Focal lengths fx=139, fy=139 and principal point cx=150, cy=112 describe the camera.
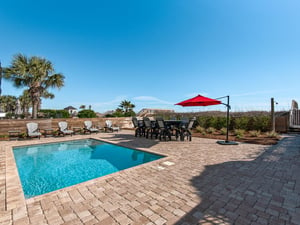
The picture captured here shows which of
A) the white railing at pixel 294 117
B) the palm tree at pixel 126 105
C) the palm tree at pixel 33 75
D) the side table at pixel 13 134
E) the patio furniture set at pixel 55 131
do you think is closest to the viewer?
the side table at pixel 13 134

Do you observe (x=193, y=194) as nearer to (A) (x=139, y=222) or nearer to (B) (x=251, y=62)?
(A) (x=139, y=222)

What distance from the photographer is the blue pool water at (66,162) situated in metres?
3.41

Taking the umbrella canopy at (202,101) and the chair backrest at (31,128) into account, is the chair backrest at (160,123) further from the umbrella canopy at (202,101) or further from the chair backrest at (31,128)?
the chair backrest at (31,128)

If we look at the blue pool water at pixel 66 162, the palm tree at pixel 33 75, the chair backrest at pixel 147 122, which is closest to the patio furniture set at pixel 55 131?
the blue pool water at pixel 66 162

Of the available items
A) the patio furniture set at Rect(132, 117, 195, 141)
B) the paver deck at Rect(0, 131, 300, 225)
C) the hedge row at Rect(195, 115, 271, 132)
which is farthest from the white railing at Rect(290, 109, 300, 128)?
the paver deck at Rect(0, 131, 300, 225)

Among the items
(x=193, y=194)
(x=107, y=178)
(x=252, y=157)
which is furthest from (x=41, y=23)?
(x=252, y=157)

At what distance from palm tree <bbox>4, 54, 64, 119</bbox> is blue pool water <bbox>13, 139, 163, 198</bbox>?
5.94 m

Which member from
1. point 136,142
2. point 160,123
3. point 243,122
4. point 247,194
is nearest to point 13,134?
point 136,142

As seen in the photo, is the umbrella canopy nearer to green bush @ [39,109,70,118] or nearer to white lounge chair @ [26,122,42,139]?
white lounge chair @ [26,122,42,139]

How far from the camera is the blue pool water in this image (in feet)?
11.2

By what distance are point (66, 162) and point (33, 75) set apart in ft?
28.6

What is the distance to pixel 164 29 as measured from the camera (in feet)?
32.3

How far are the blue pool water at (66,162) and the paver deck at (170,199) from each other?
1.78ft

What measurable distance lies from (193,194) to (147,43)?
11451mm
